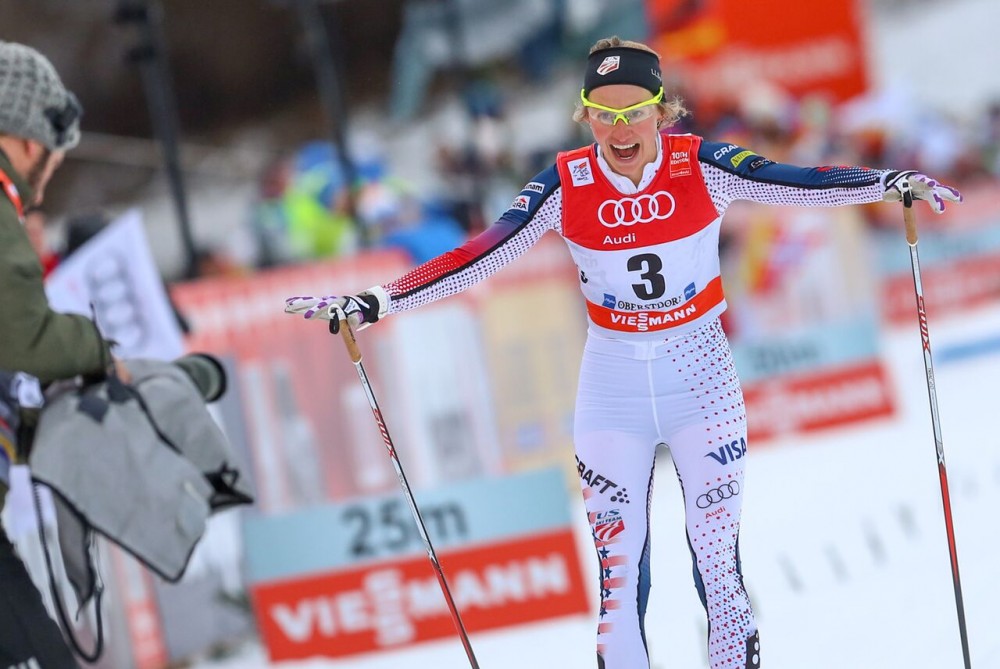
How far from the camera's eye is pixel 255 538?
6.59m

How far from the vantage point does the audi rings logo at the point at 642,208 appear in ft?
13.4

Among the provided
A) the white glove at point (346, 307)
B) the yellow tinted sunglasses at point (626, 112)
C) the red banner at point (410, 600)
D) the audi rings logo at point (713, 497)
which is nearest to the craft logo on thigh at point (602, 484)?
the audi rings logo at point (713, 497)

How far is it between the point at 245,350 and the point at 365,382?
342cm

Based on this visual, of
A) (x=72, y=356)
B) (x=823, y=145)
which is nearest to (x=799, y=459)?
(x=823, y=145)

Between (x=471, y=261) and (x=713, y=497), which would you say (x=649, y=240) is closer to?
(x=471, y=261)

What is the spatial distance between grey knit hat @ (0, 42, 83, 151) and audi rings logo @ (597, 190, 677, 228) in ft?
5.32

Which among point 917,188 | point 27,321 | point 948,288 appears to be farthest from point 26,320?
point 948,288

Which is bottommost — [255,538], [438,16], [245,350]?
[255,538]

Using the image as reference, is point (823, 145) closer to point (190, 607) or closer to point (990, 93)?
point (190, 607)

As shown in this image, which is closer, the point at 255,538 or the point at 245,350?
the point at 255,538

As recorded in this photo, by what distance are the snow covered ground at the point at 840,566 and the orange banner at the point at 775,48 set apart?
801 cm

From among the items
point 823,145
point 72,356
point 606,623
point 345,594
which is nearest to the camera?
point 72,356

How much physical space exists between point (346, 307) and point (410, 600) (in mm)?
2837

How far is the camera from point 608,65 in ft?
13.1
